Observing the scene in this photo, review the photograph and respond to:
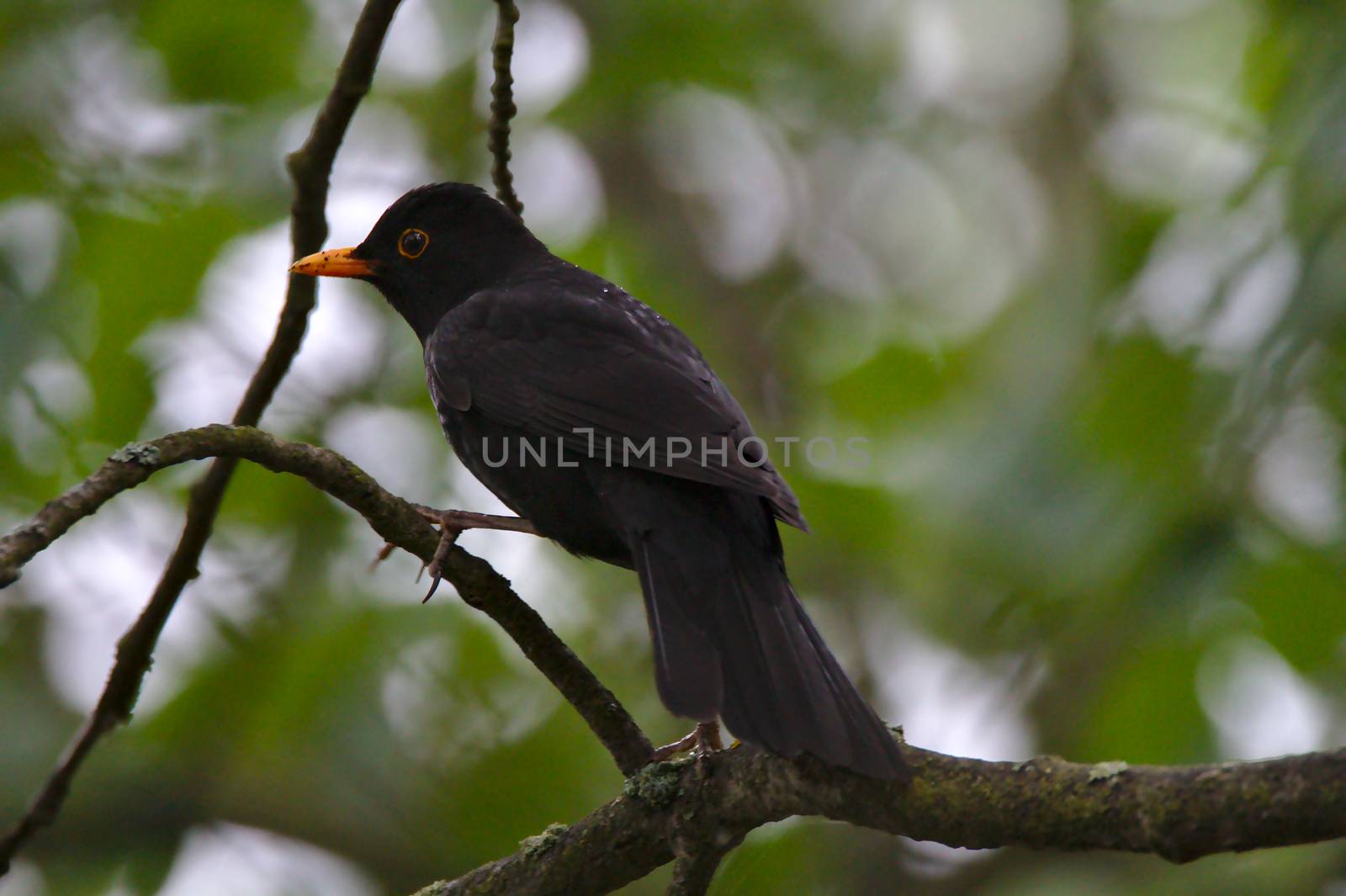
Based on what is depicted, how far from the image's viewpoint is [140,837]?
17.0ft

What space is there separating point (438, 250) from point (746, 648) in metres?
2.26

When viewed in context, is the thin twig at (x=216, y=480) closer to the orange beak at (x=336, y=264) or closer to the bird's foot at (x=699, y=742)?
the orange beak at (x=336, y=264)

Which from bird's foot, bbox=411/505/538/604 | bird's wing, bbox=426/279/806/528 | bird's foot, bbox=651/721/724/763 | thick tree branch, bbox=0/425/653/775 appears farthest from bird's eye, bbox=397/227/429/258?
bird's foot, bbox=651/721/724/763

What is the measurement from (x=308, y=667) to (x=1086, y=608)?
2.58 metres

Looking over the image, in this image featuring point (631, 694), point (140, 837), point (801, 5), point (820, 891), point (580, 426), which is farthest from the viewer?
point (801, 5)

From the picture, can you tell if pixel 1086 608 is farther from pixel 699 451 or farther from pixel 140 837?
pixel 140 837

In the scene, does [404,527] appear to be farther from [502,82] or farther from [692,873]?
[502,82]

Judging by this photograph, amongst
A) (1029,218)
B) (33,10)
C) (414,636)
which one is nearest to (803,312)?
(1029,218)

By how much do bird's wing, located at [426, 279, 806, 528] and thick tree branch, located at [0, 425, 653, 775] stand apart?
21.1 inches


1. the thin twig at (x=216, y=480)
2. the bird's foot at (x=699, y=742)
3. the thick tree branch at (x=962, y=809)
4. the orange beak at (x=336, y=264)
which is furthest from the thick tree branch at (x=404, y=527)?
the orange beak at (x=336, y=264)

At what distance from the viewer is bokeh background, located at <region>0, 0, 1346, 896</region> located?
3.59 meters

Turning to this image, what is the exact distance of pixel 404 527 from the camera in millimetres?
3123

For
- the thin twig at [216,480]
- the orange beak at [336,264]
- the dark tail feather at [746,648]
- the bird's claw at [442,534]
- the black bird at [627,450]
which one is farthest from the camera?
the orange beak at [336,264]

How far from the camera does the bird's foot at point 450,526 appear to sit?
126 inches
